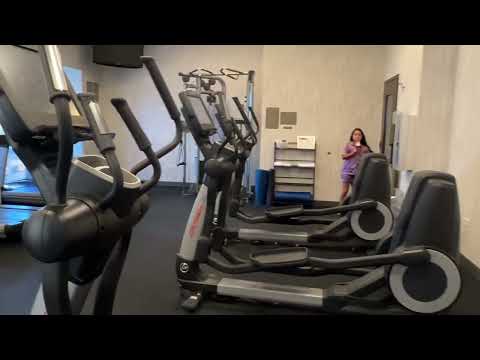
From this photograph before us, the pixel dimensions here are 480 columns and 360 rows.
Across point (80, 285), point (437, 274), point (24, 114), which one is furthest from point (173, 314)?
point (24, 114)

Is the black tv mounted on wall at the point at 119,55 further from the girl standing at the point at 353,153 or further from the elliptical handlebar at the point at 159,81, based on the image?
the elliptical handlebar at the point at 159,81

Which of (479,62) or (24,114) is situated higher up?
(479,62)

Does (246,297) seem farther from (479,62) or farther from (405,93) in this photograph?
(405,93)

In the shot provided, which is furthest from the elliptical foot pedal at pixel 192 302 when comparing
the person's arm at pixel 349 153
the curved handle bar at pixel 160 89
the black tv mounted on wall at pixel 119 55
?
the black tv mounted on wall at pixel 119 55

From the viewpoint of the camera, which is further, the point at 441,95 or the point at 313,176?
the point at 313,176

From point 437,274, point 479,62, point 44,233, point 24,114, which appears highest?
point 479,62

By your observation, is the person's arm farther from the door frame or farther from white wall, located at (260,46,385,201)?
white wall, located at (260,46,385,201)

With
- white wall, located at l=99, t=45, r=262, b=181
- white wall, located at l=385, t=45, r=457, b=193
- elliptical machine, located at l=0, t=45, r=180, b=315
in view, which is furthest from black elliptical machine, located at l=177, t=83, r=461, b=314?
white wall, located at l=99, t=45, r=262, b=181

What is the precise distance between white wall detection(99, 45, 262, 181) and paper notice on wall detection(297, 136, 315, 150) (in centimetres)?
121

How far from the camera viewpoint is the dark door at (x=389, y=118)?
5656 mm

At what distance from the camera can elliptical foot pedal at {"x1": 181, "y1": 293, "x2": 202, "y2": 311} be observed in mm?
2822

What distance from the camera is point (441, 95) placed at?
4.62m

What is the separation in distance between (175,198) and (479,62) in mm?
5027
